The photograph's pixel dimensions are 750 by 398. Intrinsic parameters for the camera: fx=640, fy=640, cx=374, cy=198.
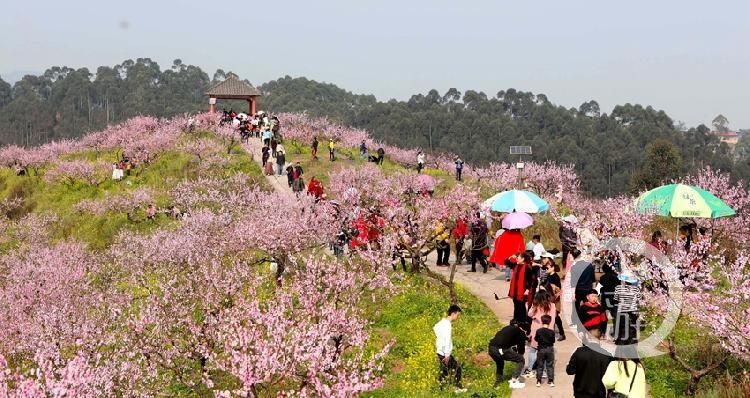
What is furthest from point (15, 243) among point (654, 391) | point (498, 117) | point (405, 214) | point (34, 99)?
point (34, 99)

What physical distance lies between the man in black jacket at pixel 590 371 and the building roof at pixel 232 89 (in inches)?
1855

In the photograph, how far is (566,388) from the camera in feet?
35.4

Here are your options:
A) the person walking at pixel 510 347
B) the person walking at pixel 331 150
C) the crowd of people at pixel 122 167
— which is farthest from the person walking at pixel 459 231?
the crowd of people at pixel 122 167

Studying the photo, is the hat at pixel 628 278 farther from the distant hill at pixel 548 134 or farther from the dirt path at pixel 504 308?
the distant hill at pixel 548 134

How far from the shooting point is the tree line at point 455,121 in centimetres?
9806

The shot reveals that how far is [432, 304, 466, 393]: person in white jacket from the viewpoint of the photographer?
10710mm

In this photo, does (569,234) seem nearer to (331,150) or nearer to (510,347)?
(510,347)

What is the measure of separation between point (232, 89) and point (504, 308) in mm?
41515

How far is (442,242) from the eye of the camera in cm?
1964

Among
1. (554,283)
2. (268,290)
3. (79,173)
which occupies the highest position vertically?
(554,283)

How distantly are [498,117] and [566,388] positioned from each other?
377ft

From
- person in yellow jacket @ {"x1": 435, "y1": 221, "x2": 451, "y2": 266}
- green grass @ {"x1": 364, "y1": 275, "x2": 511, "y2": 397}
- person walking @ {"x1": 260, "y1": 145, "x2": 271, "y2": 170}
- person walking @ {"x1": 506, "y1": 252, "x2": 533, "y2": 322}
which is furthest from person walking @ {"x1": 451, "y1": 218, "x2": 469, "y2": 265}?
person walking @ {"x1": 260, "y1": 145, "x2": 271, "y2": 170}

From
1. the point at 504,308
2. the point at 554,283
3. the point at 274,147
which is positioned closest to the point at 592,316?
the point at 554,283

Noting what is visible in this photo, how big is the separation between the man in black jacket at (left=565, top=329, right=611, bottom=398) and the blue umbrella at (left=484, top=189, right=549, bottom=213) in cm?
1009
